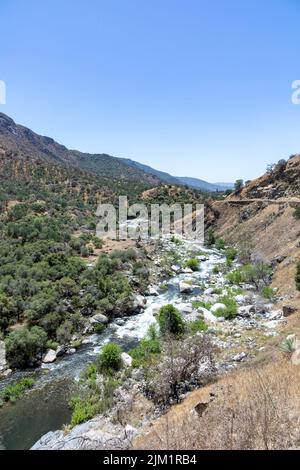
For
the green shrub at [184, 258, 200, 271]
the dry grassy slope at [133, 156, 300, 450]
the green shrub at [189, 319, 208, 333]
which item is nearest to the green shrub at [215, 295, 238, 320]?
the green shrub at [189, 319, 208, 333]

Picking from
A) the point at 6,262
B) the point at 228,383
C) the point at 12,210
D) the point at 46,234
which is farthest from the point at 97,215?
the point at 228,383

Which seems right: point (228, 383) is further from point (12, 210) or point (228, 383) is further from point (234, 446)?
point (12, 210)

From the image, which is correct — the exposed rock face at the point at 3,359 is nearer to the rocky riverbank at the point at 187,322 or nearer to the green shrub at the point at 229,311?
the rocky riverbank at the point at 187,322

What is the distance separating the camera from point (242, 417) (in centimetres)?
703

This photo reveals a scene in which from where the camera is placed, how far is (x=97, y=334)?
2125cm

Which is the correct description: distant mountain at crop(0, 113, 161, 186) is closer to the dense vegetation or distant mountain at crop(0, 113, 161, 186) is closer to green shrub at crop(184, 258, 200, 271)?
the dense vegetation

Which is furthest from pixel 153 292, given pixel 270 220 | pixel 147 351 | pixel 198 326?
pixel 270 220

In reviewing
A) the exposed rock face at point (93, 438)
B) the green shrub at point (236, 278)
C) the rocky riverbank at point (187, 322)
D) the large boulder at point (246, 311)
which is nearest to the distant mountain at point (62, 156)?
the rocky riverbank at point (187, 322)

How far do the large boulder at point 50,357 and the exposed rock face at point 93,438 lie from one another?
647 centimetres

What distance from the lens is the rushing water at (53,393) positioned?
12.6 metres

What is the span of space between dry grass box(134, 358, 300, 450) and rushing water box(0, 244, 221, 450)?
5.36 m

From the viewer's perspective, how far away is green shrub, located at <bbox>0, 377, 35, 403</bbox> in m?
14.9

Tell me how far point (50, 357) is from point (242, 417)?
13.8 metres

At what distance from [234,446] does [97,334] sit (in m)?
16.1
